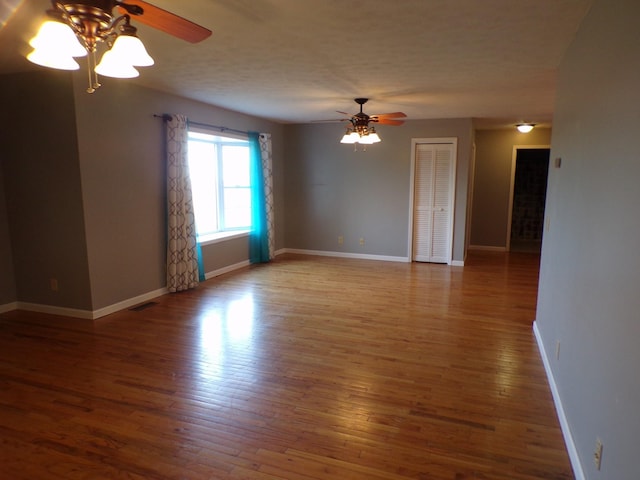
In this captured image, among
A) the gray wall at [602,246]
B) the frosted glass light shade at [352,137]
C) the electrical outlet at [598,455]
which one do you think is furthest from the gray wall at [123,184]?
the electrical outlet at [598,455]

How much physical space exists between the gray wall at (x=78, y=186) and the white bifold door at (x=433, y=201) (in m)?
4.20

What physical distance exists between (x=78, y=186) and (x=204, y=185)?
2150mm

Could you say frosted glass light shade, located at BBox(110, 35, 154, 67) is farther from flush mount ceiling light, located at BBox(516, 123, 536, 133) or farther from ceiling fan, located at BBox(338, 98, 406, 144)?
flush mount ceiling light, located at BBox(516, 123, 536, 133)

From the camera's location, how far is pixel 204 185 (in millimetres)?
5879

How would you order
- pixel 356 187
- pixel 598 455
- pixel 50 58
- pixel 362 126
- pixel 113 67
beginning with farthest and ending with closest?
pixel 356 187
pixel 362 126
pixel 113 67
pixel 50 58
pixel 598 455

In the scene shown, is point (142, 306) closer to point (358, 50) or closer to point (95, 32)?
point (95, 32)

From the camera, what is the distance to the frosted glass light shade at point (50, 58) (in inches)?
68.1

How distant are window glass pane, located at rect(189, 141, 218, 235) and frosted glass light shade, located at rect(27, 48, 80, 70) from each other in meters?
3.71

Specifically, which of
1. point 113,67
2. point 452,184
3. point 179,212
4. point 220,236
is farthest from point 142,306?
point 452,184

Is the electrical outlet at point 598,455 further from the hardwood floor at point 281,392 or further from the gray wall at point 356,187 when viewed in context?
the gray wall at point 356,187

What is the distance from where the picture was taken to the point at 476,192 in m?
8.19

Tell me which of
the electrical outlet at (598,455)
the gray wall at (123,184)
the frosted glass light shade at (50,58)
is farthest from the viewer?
the gray wall at (123,184)

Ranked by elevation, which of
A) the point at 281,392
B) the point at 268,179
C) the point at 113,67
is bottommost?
the point at 281,392

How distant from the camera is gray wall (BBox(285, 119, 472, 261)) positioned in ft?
21.9
